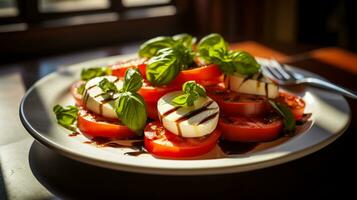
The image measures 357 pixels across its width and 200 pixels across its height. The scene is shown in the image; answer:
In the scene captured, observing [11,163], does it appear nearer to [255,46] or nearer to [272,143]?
[272,143]

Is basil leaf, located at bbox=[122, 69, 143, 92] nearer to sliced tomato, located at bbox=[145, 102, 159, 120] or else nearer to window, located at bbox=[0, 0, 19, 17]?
sliced tomato, located at bbox=[145, 102, 159, 120]

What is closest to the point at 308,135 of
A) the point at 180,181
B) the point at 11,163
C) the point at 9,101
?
the point at 180,181

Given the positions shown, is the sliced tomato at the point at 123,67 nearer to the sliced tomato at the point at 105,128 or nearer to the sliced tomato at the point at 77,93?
the sliced tomato at the point at 77,93

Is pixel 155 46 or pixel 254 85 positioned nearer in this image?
pixel 254 85

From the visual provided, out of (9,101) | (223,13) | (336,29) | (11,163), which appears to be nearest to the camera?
(11,163)

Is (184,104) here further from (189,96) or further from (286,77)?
(286,77)

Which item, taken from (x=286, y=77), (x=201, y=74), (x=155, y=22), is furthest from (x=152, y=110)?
(x=155, y=22)
